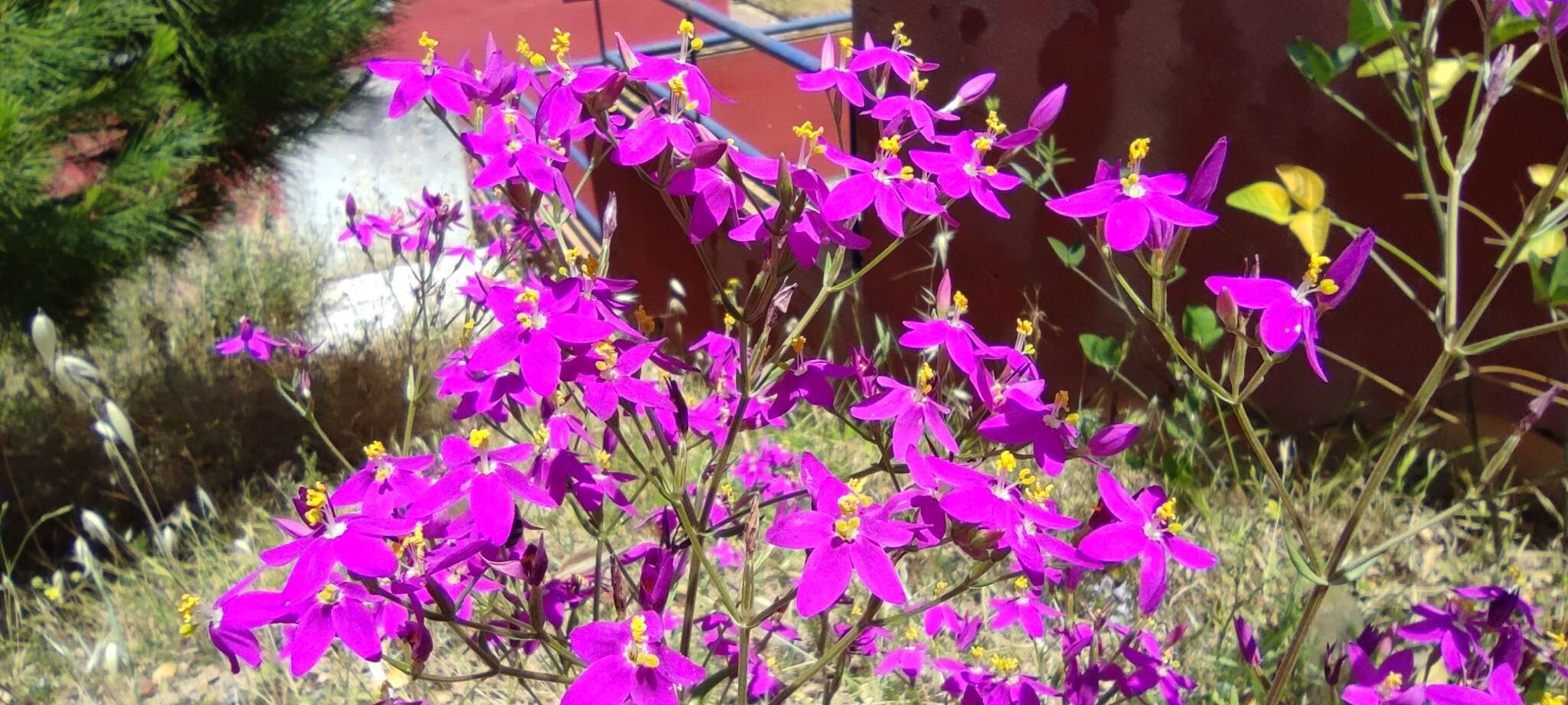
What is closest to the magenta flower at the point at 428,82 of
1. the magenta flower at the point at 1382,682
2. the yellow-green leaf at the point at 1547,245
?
the magenta flower at the point at 1382,682

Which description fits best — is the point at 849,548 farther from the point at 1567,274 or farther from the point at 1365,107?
the point at 1365,107

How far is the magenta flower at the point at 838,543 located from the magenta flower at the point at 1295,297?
12.3 inches

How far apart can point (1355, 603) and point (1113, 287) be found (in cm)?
104

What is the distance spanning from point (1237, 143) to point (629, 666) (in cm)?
190

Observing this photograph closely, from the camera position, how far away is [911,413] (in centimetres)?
87

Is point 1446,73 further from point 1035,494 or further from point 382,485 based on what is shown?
point 382,485

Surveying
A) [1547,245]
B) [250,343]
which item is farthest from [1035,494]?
[250,343]

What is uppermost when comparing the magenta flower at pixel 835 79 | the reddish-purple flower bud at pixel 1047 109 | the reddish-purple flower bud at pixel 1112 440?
the magenta flower at pixel 835 79

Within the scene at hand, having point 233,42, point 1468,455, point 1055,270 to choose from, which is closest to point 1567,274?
point 1468,455

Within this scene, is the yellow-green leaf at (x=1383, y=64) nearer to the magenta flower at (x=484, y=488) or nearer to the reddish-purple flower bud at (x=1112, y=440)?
the reddish-purple flower bud at (x=1112, y=440)

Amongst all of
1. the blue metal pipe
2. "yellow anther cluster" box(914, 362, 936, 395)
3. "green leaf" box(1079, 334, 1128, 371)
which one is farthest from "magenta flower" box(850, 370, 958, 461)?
the blue metal pipe

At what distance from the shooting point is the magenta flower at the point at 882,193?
0.89 meters

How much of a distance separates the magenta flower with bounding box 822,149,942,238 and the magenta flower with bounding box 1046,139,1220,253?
0.13 m

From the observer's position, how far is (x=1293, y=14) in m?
1.99
